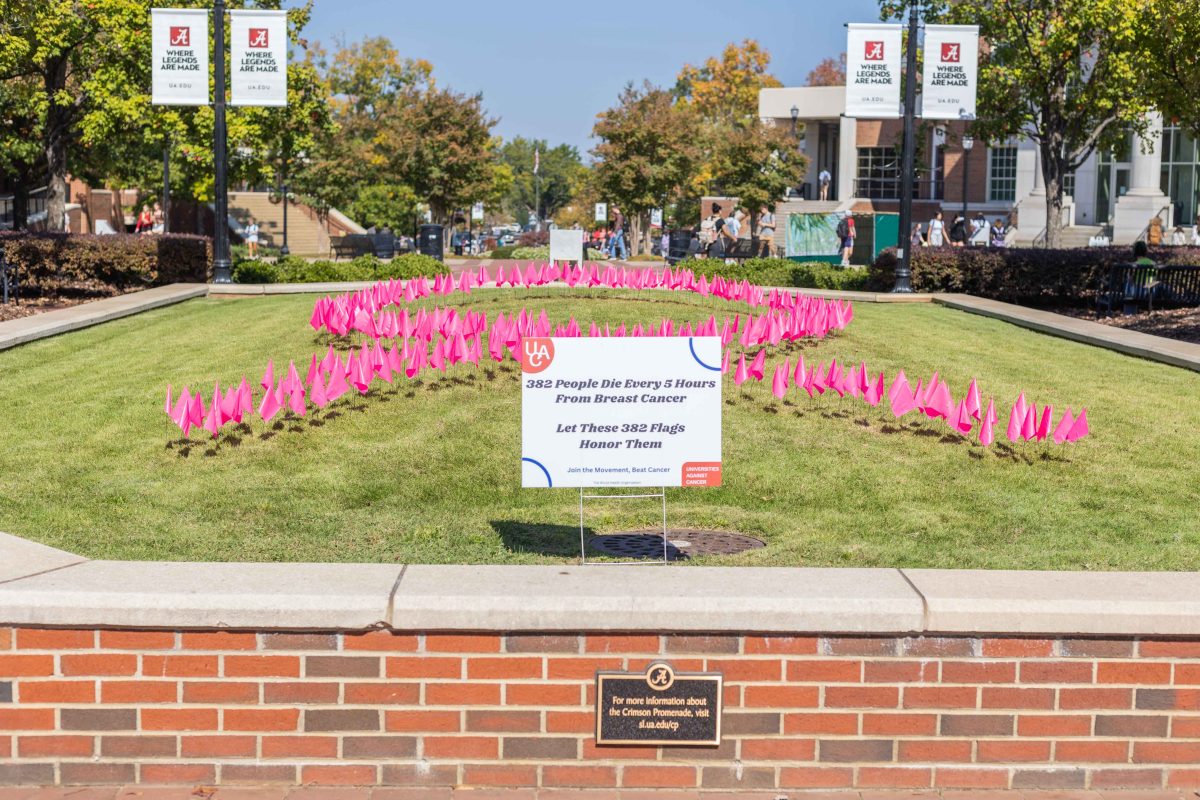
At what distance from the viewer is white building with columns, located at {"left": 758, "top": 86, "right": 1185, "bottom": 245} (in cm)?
5197

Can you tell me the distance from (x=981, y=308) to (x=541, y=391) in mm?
14498

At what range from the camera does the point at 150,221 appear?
47812 millimetres

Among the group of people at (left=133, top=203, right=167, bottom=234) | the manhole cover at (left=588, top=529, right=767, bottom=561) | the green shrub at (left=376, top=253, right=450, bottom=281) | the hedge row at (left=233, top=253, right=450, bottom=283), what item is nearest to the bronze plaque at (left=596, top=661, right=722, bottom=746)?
the manhole cover at (left=588, top=529, right=767, bottom=561)

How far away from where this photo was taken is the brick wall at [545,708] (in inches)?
189

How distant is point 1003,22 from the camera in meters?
32.0

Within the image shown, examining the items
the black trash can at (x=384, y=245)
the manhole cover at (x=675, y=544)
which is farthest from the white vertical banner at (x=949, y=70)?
the black trash can at (x=384, y=245)

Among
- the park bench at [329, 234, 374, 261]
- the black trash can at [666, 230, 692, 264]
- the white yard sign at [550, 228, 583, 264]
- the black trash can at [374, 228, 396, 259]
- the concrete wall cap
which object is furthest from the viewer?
the park bench at [329, 234, 374, 261]

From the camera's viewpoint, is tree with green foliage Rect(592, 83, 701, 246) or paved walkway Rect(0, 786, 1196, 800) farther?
tree with green foliage Rect(592, 83, 701, 246)

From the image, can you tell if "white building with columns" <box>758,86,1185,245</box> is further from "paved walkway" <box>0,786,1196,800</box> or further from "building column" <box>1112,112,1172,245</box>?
"paved walkway" <box>0,786,1196,800</box>

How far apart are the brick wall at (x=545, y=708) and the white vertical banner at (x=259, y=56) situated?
19.0 metres

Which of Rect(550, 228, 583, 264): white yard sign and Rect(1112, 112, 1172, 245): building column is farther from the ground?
Rect(1112, 112, 1172, 245): building column

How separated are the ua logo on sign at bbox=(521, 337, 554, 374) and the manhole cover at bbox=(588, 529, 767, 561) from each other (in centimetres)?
145

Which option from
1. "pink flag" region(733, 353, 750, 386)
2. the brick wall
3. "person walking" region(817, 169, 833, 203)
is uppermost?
"person walking" region(817, 169, 833, 203)

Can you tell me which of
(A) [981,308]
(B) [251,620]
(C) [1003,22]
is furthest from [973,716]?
(C) [1003,22]
